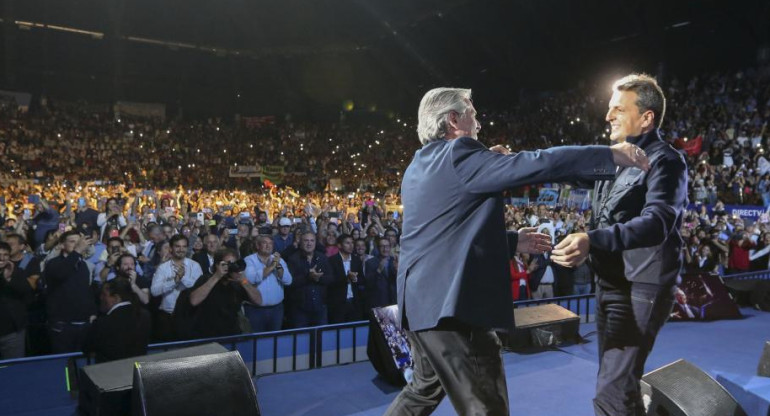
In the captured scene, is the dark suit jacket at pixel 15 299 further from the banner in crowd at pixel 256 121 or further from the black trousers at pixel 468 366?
the banner in crowd at pixel 256 121

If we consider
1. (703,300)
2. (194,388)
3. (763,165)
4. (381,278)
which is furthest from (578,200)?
(194,388)

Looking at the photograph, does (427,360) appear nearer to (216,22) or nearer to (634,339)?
(634,339)

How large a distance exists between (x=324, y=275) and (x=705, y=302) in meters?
5.19

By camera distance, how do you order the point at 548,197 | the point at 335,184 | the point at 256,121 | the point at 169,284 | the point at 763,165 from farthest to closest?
the point at 256,121
the point at 335,184
the point at 548,197
the point at 763,165
the point at 169,284

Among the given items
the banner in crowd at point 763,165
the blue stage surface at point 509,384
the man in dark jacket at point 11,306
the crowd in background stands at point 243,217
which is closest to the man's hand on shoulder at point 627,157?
the crowd in background stands at point 243,217

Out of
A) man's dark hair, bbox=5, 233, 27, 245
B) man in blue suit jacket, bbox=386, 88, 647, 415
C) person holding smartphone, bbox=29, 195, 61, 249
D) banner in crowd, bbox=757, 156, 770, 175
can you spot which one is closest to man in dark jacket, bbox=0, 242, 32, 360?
man's dark hair, bbox=5, 233, 27, 245

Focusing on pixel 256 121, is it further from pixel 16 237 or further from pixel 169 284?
pixel 169 284

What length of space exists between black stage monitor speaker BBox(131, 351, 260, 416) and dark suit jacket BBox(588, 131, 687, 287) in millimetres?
2029

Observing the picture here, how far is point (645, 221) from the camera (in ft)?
6.42

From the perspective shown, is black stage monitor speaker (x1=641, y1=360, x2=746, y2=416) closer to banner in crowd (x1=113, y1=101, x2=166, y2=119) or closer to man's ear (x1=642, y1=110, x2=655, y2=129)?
man's ear (x1=642, y1=110, x2=655, y2=129)

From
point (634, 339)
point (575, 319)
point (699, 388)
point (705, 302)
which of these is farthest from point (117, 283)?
point (705, 302)

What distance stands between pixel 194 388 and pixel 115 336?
1577 mm

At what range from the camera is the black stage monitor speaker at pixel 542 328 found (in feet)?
17.4

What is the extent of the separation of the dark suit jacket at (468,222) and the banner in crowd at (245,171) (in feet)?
83.1
